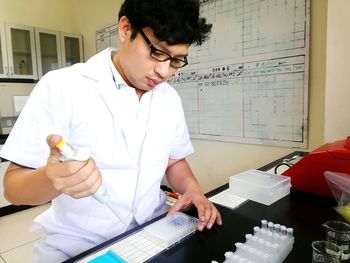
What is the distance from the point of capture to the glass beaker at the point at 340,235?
0.60m

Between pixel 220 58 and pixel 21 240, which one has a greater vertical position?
pixel 220 58

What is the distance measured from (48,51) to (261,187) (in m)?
3.26

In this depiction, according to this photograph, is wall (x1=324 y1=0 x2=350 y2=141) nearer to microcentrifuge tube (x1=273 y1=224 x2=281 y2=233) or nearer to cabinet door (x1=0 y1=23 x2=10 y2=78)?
microcentrifuge tube (x1=273 y1=224 x2=281 y2=233)

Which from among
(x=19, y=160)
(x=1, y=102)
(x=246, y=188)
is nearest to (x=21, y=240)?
(x=1, y=102)

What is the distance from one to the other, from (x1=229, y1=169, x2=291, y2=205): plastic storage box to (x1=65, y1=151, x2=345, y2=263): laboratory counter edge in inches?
0.9

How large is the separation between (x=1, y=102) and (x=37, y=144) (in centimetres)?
242

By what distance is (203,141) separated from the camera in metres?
2.24

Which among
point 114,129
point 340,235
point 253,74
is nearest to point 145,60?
point 114,129

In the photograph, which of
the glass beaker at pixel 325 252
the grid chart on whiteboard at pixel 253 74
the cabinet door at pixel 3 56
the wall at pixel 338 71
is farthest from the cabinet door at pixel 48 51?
the glass beaker at pixel 325 252

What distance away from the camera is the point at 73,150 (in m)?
0.47

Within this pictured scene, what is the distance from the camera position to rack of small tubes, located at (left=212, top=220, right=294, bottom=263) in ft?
1.77

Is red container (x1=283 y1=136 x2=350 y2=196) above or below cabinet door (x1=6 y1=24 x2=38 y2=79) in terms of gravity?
below

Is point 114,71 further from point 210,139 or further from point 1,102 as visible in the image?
point 1,102

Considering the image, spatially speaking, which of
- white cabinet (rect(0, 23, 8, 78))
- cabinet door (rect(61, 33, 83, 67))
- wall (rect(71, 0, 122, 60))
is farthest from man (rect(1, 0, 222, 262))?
cabinet door (rect(61, 33, 83, 67))
